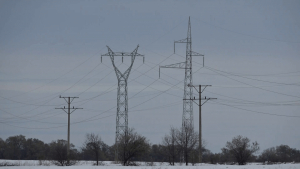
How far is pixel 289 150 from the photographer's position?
12281 cm

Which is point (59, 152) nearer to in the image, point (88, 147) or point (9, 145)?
point (88, 147)

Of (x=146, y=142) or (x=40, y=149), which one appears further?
(x=40, y=149)

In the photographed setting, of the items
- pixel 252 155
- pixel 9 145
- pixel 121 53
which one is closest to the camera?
pixel 121 53

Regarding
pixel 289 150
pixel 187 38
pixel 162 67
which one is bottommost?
pixel 289 150

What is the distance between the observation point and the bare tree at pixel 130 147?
72812mm

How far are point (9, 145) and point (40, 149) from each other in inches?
299

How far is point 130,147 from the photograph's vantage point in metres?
73.0

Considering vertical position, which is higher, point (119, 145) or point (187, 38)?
point (187, 38)

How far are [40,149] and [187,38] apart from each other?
200 feet

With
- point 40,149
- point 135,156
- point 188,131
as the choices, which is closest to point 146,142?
point 135,156

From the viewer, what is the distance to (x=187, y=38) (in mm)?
75750

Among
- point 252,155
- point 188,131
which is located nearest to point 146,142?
point 188,131

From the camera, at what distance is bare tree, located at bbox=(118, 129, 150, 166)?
239 feet

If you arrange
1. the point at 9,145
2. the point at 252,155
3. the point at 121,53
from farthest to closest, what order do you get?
the point at 9,145, the point at 252,155, the point at 121,53
